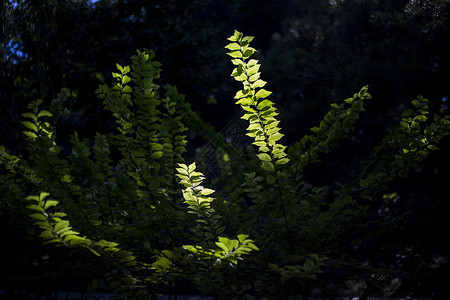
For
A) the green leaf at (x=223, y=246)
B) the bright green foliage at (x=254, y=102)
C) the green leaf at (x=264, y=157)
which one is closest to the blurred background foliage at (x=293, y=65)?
the bright green foliage at (x=254, y=102)

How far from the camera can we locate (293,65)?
388cm

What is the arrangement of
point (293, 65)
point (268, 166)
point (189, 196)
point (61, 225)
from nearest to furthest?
point (61, 225) < point (189, 196) < point (268, 166) < point (293, 65)

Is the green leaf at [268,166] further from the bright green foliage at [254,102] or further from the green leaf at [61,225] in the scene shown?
the green leaf at [61,225]

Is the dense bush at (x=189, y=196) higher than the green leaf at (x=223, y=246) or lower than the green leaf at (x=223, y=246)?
higher

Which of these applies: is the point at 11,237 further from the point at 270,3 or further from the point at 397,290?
the point at 270,3

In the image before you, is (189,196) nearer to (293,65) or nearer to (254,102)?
(254,102)

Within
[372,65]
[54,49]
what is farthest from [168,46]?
[372,65]

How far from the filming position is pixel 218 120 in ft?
23.1

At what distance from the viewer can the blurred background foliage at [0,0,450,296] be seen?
2.67 meters

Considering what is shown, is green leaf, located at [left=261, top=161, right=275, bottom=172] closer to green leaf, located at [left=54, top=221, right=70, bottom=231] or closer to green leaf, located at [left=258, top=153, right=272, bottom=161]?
green leaf, located at [left=258, top=153, right=272, bottom=161]

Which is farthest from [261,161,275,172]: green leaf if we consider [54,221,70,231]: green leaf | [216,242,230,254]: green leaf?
[54,221,70,231]: green leaf

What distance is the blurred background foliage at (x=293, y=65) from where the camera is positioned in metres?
2.67

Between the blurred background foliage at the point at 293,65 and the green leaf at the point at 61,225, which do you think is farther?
the blurred background foliage at the point at 293,65

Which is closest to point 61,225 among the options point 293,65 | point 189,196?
point 189,196
